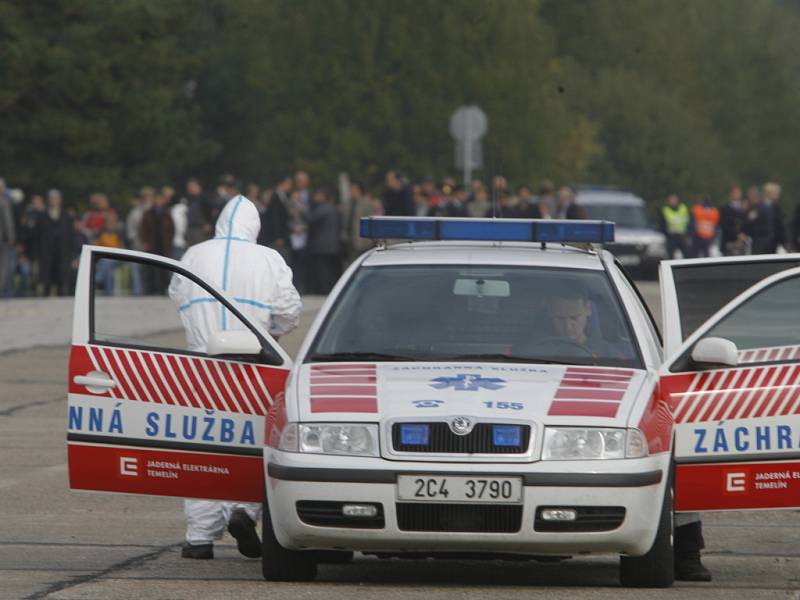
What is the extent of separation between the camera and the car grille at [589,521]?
7.93 metres

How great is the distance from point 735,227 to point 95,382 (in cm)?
3363

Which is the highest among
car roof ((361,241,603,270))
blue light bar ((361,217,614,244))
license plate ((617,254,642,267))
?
blue light bar ((361,217,614,244))

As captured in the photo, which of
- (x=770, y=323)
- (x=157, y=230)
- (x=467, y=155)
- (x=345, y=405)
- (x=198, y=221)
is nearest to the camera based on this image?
(x=345, y=405)

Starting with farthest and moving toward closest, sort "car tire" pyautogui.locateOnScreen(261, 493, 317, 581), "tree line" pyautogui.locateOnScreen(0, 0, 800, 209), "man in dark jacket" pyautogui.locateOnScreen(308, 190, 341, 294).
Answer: "tree line" pyautogui.locateOnScreen(0, 0, 800, 209), "man in dark jacket" pyautogui.locateOnScreen(308, 190, 341, 294), "car tire" pyautogui.locateOnScreen(261, 493, 317, 581)

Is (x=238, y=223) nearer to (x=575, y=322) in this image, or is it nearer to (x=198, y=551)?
(x=198, y=551)

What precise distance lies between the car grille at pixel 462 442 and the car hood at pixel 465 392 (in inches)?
1.7

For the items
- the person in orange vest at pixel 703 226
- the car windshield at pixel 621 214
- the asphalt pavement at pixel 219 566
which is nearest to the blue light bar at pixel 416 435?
the asphalt pavement at pixel 219 566

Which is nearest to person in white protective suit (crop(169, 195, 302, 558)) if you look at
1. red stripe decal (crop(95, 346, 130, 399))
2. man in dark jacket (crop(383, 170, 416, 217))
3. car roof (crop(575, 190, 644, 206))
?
red stripe decal (crop(95, 346, 130, 399))

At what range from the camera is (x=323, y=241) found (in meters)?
34.7

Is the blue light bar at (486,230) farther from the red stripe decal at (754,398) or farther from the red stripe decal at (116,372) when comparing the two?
the red stripe decal at (116,372)

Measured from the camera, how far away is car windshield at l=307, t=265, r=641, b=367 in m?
8.80

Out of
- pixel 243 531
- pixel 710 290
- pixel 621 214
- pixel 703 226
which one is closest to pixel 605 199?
pixel 621 214

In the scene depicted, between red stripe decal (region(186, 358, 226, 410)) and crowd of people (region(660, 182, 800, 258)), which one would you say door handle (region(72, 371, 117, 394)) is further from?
crowd of people (region(660, 182, 800, 258))

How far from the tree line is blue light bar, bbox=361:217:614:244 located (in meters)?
43.8
